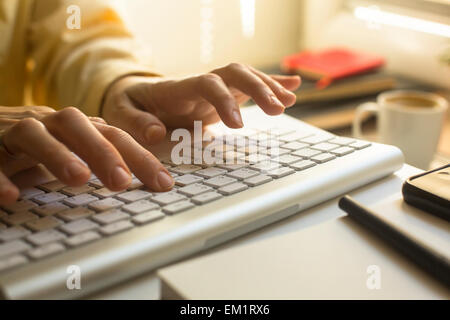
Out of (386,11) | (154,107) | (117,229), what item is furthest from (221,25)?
(117,229)

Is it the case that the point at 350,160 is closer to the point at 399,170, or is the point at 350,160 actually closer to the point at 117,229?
the point at 399,170

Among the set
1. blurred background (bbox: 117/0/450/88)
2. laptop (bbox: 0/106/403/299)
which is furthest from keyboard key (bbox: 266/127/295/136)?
blurred background (bbox: 117/0/450/88)

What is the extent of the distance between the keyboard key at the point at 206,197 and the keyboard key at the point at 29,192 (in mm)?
115

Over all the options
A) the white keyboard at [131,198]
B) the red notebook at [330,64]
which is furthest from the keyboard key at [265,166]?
the red notebook at [330,64]

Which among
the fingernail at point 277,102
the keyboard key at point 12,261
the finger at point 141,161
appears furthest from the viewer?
the fingernail at point 277,102

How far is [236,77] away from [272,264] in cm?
26

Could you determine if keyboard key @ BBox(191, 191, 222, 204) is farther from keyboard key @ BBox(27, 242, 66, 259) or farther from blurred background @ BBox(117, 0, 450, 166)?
blurred background @ BBox(117, 0, 450, 166)

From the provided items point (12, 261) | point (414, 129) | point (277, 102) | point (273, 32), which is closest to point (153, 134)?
point (277, 102)

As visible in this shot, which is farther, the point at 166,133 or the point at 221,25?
the point at 221,25

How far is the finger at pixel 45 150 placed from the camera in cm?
35

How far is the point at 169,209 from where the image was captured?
1.10ft

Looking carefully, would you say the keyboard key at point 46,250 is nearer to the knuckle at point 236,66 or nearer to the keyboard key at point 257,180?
the keyboard key at point 257,180

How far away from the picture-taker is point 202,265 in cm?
29
